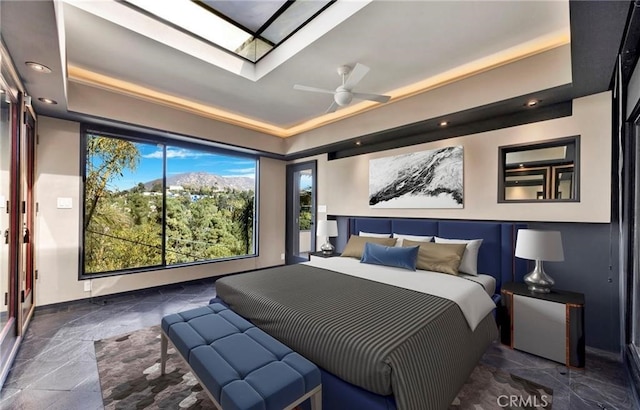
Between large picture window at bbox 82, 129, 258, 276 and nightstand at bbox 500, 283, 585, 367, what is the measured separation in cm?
450

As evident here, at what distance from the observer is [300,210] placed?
5902 mm

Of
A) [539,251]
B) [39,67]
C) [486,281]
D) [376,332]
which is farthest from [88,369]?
[539,251]

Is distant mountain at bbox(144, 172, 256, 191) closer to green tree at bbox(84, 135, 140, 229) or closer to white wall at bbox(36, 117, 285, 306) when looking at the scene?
green tree at bbox(84, 135, 140, 229)

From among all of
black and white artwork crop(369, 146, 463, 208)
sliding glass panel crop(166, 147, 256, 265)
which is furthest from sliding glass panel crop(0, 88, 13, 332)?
black and white artwork crop(369, 146, 463, 208)

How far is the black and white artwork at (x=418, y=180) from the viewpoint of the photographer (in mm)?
3533

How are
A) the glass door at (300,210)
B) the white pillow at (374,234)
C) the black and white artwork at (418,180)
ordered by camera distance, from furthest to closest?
the glass door at (300,210)
the white pillow at (374,234)
the black and white artwork at (418,180)

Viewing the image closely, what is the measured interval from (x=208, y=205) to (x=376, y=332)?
Result: 14.0ft

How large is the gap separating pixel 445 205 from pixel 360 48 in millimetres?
2218

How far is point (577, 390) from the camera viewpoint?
203 cm

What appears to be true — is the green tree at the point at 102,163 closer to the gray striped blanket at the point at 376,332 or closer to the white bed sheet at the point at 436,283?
the gray striped blanket at the point at 376,332

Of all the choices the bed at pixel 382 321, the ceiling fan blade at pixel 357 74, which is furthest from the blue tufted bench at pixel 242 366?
the ceiling fan blade at pixel 357 74

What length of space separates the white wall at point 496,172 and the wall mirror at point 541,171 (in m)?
0.06

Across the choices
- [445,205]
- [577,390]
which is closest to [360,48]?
[445,205]

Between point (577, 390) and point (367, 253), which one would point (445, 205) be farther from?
point (577, 390)
